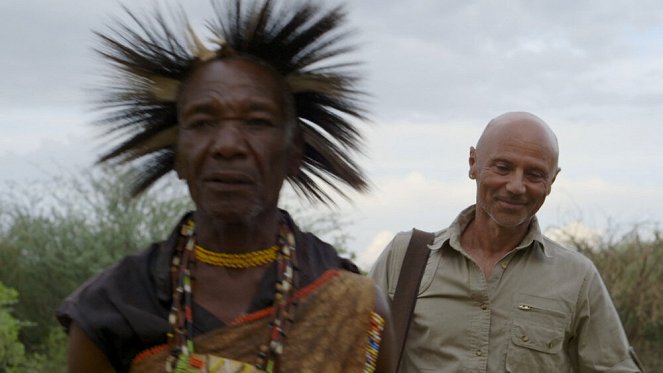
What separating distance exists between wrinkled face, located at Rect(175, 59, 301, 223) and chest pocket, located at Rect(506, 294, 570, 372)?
6.76 feet

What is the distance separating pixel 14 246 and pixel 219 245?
43.6ft

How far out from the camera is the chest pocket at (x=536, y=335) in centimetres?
522

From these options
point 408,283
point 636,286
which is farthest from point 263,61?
point 636,286

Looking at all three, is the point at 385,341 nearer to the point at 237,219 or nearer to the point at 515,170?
the point at 237,219

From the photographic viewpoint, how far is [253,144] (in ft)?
11.0

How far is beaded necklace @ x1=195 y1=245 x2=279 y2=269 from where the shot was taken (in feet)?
11.2

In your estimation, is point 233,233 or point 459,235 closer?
point 233,233

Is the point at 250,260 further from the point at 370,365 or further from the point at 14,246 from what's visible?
the point at 14,246

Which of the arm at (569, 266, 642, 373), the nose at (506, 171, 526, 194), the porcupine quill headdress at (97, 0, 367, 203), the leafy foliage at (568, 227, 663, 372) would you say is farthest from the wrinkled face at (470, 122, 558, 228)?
the leafy foliage at (568, 227, 663, 372)

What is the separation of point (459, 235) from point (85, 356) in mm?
2588

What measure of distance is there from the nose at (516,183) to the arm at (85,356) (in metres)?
2.48

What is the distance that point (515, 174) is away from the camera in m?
5.41

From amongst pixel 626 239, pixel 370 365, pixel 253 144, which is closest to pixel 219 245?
pixel 253 144

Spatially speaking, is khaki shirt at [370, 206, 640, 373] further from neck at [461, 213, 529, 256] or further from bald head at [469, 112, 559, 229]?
bald head at [469, 112, 559, 229]
